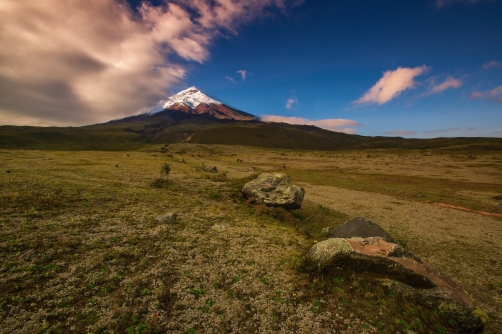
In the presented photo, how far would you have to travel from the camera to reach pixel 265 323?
424 inches

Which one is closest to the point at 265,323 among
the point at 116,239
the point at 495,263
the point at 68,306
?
the point at 68,306

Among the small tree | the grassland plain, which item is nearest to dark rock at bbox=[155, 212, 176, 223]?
the grassland plain

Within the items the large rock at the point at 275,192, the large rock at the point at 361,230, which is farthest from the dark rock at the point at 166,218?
the large rock at the point at 361,230

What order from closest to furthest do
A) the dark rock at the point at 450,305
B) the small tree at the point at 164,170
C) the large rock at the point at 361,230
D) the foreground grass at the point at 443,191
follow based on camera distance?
the dark rock at the point at 450,305 < the large rock at the point at 361,230 < the small tree at the point at 164,170 < the foreground grass at the point at 443,191

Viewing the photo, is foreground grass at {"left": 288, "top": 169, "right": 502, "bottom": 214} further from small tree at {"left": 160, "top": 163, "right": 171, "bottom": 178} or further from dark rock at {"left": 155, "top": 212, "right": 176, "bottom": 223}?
dark rock at {"left": 155, "top": 212, "right": 176, "bottom": 223}

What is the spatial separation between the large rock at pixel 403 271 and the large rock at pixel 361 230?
4.60 meters

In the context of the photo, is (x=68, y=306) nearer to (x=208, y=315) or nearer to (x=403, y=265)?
(x=208, y=315)

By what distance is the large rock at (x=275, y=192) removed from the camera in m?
31.0

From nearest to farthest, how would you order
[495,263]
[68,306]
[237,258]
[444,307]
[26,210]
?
1. [68,306]
2. [444,307]
3. [237,258]
4. [26,210]
5. [495,263]

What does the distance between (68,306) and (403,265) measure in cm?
1730

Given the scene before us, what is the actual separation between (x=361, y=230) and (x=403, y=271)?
285 inches

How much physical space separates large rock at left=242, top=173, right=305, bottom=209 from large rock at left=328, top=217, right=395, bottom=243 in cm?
951

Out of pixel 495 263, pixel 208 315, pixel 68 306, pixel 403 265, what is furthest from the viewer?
pixel 495 263

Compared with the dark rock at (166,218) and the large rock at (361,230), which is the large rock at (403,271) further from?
the dark rock at (166,218)
